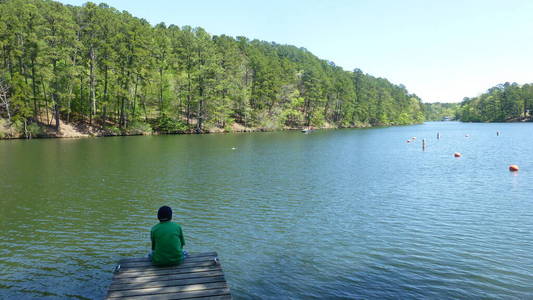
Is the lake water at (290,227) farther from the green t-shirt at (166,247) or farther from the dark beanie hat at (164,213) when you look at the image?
the dark beanie hat at (164,213)

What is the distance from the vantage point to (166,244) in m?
8.46

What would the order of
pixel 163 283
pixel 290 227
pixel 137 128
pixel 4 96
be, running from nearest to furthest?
1. pixel 163 283
2. pixel 290 227
3. pixel 4 96
4. pixel 137 128

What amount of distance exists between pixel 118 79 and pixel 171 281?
77.6 m

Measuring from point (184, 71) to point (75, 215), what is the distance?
7676 cm

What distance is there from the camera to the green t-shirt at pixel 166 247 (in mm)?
8445

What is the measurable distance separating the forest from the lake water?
3885 centimetres

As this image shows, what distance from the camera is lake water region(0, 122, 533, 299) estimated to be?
1050 cm

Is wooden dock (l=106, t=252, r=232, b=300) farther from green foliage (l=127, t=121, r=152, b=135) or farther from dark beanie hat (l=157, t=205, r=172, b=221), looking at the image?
green foliage (l=127, t=121, r=152, b=135)

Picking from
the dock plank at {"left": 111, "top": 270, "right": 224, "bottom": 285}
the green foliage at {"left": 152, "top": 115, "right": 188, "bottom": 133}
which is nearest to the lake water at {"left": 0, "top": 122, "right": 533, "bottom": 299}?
the dock plank at {"left": 111, "top": 270, "right": 224, "bottom": 285}

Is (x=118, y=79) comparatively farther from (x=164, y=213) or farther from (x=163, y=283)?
(x=163, y=283)

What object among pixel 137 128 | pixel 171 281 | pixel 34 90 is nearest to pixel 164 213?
pixel 171 281

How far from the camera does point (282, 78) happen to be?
396 feet

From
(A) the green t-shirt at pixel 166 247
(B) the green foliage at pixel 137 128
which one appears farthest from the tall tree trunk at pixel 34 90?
(A) the green t-shirt at pixel 166 247

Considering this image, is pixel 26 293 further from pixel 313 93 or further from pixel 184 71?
pixel 313 93
